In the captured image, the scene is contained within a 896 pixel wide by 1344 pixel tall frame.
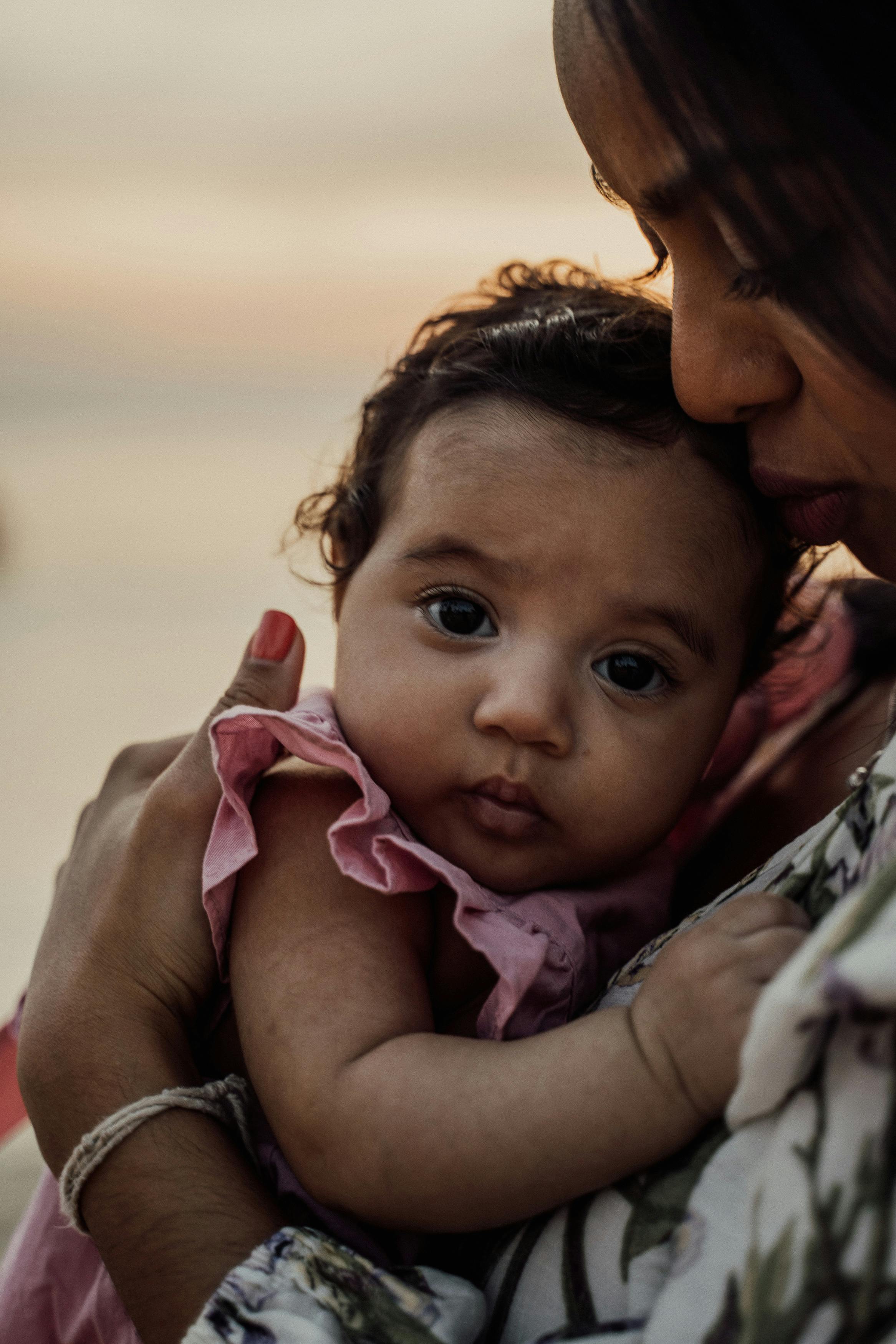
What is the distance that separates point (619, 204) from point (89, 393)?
Result: 3.65 metres

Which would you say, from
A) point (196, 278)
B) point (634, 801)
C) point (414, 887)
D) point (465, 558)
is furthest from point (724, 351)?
point (196, 278)

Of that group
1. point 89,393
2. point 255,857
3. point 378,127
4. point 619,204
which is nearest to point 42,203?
point 89,393

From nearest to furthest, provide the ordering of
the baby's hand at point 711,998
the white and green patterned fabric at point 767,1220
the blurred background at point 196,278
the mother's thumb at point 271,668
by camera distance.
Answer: the white and green patterned fabric at point 767,1220, the baby's hand at point 711,998, the mother's thumb at point 271,668, the blurred background at point 196,278

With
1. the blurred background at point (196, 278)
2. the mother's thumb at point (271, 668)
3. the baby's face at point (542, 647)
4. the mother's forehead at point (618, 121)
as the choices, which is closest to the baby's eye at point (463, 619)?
the baby's face at point (542, 647)

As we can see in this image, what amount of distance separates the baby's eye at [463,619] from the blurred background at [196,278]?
7.15 feet

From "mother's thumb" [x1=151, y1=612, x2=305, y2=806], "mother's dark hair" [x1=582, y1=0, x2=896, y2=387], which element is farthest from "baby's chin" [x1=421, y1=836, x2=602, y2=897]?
"mother's dark hair" [x1=582, y1=0, x2=896, y2=387]

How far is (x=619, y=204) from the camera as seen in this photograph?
117cm

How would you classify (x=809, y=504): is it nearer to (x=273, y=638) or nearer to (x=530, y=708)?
(x=530, y=708)

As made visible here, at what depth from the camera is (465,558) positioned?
110 centimetres

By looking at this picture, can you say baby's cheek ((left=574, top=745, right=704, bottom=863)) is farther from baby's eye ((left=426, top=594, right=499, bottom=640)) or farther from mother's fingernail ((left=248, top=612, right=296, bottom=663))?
mother's fingernail ((left=248, top=612, right=296, bottom=663))

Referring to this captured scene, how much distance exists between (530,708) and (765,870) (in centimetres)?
24

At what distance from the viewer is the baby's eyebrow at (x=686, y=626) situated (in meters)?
1.10

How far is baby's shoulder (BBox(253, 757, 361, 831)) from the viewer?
104 cm

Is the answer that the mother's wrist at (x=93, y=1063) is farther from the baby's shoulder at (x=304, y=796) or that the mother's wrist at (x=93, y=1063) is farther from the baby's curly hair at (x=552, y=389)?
the baby's curly hair at (x=552, y=389)
